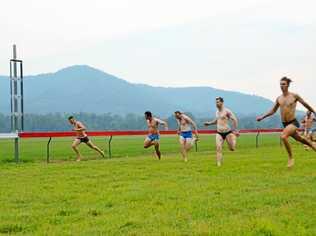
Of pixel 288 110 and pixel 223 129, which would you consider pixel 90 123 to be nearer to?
pixel 223 129

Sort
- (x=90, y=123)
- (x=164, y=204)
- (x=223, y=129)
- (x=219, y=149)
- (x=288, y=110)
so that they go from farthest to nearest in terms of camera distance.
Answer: (x=90, y=123), (x=223, y=129), (x=219, y=149), (x=288, y=110), (x=164, y=204)

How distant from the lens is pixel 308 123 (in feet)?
93.5

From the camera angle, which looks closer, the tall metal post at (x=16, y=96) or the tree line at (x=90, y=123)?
the tall metal post at (x=16, y=96)

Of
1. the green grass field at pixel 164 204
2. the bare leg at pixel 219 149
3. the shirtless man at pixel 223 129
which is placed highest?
the shirtless man at pixel 223 129

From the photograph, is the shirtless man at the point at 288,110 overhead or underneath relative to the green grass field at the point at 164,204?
overhead

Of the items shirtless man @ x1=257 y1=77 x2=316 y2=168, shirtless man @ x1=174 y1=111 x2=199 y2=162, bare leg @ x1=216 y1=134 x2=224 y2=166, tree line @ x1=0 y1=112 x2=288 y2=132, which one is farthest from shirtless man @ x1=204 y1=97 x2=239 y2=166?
tree line @ x1=0 y1=112 x2=288 y2=132

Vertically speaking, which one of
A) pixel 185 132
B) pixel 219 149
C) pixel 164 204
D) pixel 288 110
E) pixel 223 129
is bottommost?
pixel 164 204

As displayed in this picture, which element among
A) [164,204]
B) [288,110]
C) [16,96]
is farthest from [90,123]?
[164,204]

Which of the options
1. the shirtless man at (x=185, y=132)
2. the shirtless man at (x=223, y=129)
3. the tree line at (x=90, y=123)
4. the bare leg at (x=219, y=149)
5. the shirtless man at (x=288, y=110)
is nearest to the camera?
the shirtless man at (x=288, y=110)

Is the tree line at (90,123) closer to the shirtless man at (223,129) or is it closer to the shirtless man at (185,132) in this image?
the shirtless man at (185,132)

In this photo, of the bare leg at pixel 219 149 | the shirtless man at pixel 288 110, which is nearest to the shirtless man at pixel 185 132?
the bare leg at pixel 219 149

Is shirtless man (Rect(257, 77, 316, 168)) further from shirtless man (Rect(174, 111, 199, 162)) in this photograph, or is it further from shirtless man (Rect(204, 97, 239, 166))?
shirtless man (Rect(174, 111, 199, 162))

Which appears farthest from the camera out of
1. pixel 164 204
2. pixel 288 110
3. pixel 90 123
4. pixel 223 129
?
pixel 90 123

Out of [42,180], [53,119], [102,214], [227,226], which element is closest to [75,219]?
[102,214]
